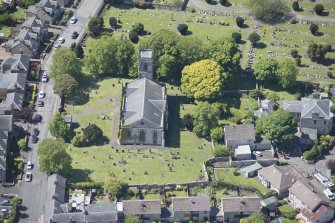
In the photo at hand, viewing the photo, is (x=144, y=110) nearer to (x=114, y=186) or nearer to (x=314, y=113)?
(x=114, y=186)

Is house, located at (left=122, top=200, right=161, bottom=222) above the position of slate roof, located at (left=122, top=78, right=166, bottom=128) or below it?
below

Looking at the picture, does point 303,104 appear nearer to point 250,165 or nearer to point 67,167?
point 250,165

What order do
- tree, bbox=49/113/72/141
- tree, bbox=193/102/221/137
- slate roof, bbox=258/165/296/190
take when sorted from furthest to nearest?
tree, bbox=193/102/221/137, tree, bbox=49/113/72/141, slate roof, bbox=258/165/296/190

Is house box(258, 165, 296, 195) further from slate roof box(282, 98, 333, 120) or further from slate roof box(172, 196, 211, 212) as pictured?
slate roof box(282, 98, 333, 120)

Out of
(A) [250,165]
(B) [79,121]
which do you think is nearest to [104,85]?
(B) [79,121]

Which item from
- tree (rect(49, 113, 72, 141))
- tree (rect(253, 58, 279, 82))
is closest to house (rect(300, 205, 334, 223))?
tree (rect(253, 58, 279, 82))

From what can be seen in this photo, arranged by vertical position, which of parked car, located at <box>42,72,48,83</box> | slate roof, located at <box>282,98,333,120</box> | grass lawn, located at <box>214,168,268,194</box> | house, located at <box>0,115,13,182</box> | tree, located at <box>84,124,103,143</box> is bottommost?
parked car, located at <box>42,72,48,83</box>

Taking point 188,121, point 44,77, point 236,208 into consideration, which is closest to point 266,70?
point 188,121
